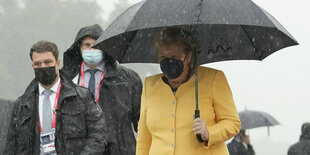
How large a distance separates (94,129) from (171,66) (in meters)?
1.63

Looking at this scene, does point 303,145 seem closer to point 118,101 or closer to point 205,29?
point 118,101

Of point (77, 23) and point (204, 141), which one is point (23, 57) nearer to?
point (77, 23)

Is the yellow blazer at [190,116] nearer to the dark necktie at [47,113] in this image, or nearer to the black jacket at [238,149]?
the dark necktie at [47,113]

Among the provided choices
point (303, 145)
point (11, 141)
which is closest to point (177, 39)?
point (11, 141)

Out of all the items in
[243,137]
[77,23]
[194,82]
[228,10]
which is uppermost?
[77,23]

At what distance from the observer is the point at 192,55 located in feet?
17.2

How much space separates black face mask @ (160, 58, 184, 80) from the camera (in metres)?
5.09

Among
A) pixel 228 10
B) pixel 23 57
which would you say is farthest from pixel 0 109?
pixel 23 57

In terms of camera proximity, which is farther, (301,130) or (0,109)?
(301,130)

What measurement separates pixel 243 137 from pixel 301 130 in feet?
5.48

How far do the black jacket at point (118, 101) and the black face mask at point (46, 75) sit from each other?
149 centimetres

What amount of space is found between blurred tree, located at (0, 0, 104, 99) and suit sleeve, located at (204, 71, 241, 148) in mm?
48462

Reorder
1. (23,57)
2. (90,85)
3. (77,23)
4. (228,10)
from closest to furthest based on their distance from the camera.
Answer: (228,10) < (90,85) < (23,57) < (77,23)

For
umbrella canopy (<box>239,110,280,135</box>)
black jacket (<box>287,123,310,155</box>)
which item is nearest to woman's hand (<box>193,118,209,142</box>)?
black jacket (<box>287,123,310,155</box>)
